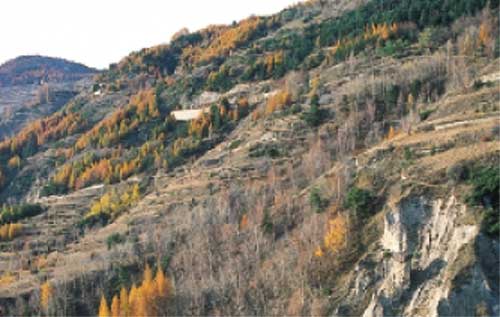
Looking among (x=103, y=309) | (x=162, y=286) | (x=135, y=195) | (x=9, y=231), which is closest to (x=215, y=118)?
(x=135, y=195)

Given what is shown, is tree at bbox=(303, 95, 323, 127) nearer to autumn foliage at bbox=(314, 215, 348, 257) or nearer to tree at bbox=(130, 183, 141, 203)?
tree at bbox=(130, 183, 141, 203)

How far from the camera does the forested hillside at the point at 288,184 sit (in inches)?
1896

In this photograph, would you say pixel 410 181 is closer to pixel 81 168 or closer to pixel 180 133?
pixel 180 133

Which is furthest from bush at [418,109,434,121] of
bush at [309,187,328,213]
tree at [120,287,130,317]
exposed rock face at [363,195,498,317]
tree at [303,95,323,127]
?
tree at [120,287,130,317]

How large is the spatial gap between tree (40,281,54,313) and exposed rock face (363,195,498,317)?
33110 millimetres

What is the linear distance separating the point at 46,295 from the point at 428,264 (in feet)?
125

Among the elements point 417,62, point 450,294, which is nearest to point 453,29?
point 417,62

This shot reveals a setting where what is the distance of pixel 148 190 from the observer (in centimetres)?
9325

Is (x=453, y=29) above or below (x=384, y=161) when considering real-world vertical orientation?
above

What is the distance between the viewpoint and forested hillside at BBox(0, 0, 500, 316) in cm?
4816

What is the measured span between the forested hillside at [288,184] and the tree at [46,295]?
150mm

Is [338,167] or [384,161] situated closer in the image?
[384,161]

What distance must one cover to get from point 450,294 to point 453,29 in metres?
66.2

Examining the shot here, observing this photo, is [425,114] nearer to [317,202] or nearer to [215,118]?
[317,202]
